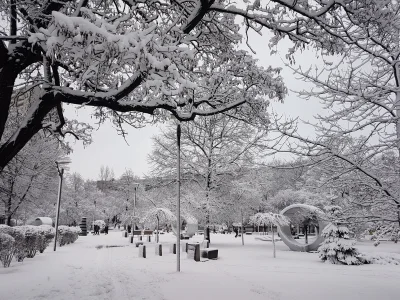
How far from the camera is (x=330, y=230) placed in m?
15.6

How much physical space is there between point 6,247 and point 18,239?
1.48m

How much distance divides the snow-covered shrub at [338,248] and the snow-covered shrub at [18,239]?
48.1 feet

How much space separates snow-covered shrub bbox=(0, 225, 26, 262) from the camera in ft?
39.7

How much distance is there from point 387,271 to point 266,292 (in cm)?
775

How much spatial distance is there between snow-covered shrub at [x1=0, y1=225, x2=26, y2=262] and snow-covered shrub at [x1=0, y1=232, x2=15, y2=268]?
65 centimetres

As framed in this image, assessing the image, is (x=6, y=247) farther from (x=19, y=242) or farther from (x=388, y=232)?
(x=388, y=232)

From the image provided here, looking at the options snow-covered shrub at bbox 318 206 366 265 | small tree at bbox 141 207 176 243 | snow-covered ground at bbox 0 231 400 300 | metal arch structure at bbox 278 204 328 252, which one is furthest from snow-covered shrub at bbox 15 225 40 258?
metal arch structure at bbox 278 204 328 252

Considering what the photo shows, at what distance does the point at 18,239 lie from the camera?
12.5 metres

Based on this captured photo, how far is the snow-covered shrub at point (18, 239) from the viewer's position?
12102 millimetres

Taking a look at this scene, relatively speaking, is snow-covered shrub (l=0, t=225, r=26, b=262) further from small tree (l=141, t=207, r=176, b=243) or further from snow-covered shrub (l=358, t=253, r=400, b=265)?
snow-covered shrub (l=358, t=253, r=400, b=265)

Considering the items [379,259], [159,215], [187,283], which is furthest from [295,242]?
[187,283]

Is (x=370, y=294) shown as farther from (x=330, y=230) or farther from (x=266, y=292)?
(x=330, y=230)

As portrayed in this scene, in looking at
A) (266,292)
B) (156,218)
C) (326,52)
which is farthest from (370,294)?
(156,218)

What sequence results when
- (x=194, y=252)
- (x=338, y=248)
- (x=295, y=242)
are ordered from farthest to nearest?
(x=295, y=242) < (x=338, y=248) < (x=194, y=252)
